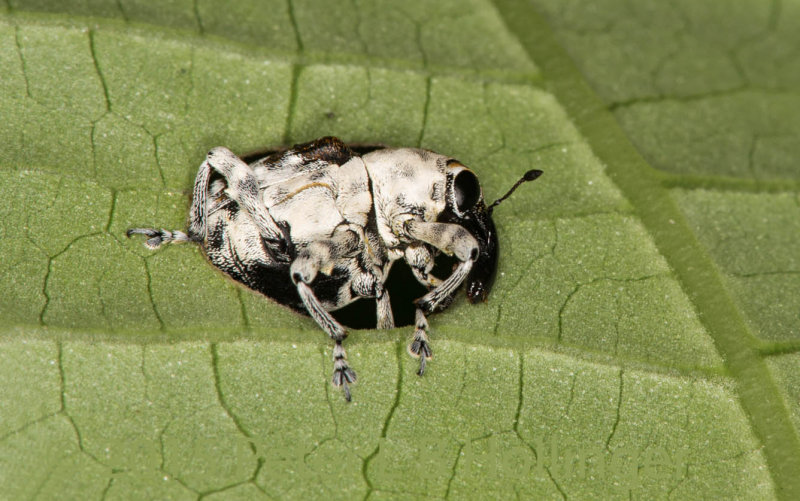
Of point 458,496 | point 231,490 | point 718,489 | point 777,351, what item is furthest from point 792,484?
point 231,490

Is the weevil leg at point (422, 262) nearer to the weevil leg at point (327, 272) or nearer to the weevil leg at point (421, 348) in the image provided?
the weevil leg at point (327, 272)

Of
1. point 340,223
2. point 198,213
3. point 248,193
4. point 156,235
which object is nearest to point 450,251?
point 340,223

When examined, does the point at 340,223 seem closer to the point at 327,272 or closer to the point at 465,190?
the point at 327,272

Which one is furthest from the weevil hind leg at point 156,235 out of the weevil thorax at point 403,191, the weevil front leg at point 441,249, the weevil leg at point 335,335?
the weevil front leg at point 441,249

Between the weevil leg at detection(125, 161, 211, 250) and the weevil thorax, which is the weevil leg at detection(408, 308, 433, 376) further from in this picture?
the weevil leg at detection(125, 161, 211, 250)

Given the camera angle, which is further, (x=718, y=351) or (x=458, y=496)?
→ (x=718, y=351)

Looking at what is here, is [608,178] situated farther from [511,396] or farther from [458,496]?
Answer: [458,496]
